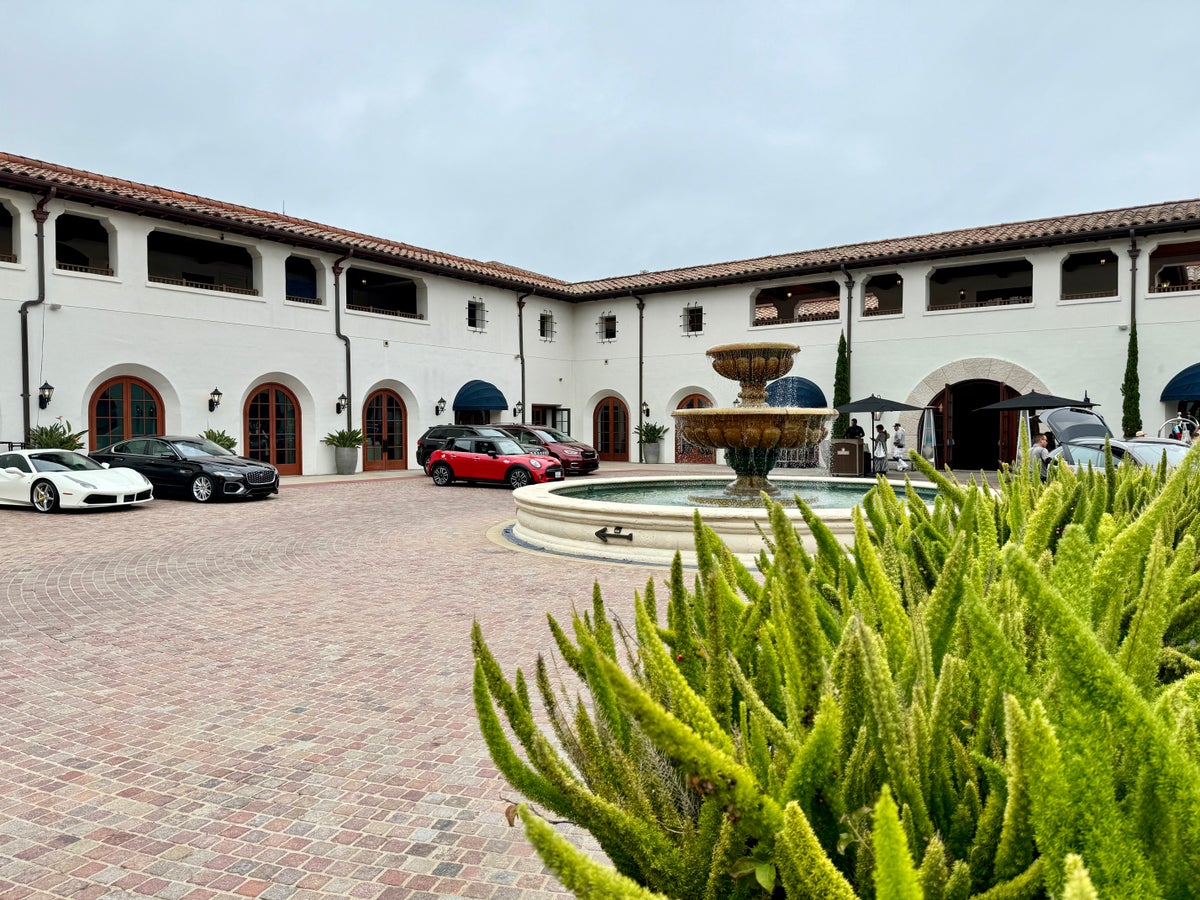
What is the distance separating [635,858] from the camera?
44.4 inches

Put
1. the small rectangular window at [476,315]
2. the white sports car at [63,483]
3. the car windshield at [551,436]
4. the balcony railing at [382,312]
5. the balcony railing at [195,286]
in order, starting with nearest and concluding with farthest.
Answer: the white sports car at [63,483] → the balcony railing at [195,286] → the car windshield at [551,436] → the balcony railing at [382,312] → the small rectangular window at [476,315]

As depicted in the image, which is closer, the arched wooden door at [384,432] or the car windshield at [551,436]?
the car windshield at [551,436]

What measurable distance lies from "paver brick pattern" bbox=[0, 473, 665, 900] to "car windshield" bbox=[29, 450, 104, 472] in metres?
5.55

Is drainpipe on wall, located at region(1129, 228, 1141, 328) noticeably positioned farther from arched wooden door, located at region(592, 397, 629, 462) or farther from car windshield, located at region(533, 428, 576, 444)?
arched wooden door, located at region(592, 397, 629, 462)

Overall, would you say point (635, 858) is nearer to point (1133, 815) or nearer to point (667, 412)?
point (1133, 815)

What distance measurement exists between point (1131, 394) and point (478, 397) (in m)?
21.3

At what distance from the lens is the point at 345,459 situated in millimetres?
24781

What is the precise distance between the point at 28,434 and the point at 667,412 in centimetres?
2101

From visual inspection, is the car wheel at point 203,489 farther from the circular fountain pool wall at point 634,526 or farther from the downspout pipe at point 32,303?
the circular fountain pool wall at point 634,526

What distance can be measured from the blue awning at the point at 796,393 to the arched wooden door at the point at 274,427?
1662 cm

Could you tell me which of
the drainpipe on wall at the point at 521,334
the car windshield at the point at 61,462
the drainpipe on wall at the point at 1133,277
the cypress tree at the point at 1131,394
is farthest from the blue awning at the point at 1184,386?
the car windshield at the point at 61,462

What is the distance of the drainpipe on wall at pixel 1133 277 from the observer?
862 inches

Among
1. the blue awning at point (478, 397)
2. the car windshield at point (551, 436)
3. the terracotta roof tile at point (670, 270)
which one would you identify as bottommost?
the car windshield at point (551, 436)

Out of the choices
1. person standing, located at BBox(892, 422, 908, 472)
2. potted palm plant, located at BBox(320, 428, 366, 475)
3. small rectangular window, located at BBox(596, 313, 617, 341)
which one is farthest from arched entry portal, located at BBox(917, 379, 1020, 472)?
potted palm plant, located at BBox(320, 428, 366, 475)
